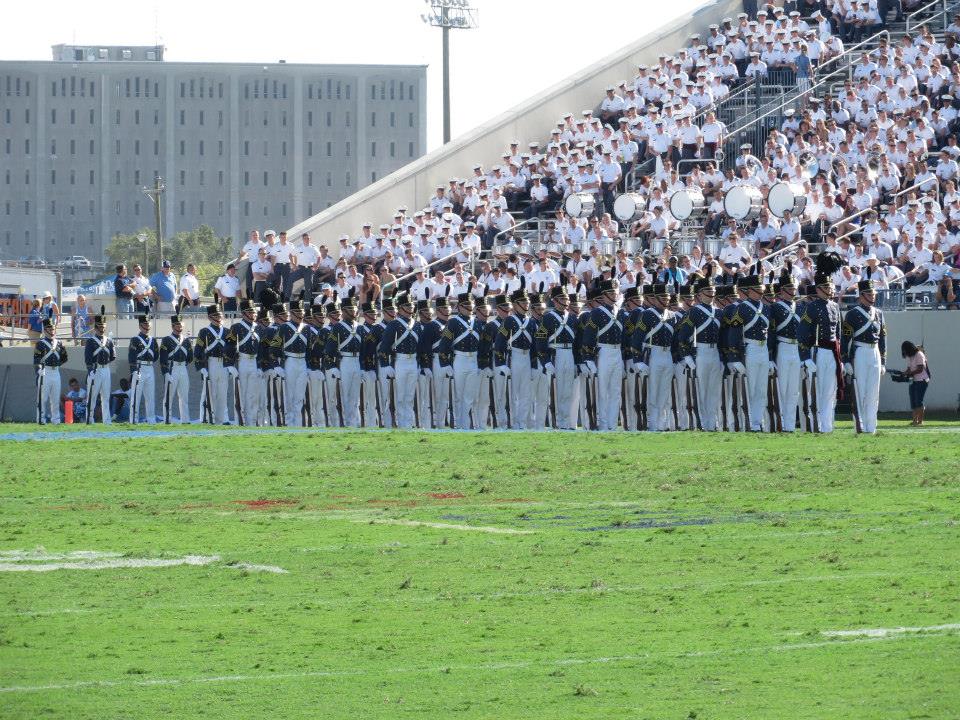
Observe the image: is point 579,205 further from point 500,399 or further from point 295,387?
point 500,399

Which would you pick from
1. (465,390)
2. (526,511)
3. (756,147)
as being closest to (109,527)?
(526,511)

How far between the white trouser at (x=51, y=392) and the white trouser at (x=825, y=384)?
13.1 metres

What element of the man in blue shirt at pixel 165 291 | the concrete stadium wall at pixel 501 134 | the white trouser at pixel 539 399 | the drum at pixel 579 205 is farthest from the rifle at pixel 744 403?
the concrete stadium wall at pixel 501 134

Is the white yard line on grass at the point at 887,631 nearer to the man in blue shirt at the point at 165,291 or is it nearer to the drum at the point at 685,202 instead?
the drum at the point at 685,202

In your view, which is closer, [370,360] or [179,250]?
[370,360]

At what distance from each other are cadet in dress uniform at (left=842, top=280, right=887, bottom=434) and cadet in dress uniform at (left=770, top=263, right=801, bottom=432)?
2.02 feet

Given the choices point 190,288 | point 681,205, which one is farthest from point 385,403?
point 190,288

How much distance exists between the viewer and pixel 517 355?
24.8m

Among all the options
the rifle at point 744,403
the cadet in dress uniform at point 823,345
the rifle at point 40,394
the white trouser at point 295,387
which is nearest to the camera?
the cadet in dress uniform at point 823,345

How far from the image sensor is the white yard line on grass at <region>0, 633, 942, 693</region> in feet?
25.8

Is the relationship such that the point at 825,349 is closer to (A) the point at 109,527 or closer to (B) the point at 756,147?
(A) the point at 109,527

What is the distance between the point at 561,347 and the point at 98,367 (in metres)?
7.89

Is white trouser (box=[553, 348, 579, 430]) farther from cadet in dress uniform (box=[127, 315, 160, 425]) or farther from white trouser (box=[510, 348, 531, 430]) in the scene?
cadet in dress uniform (box=[127, 315, 160, 425])

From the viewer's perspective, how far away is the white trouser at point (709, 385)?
2253 centimetres
